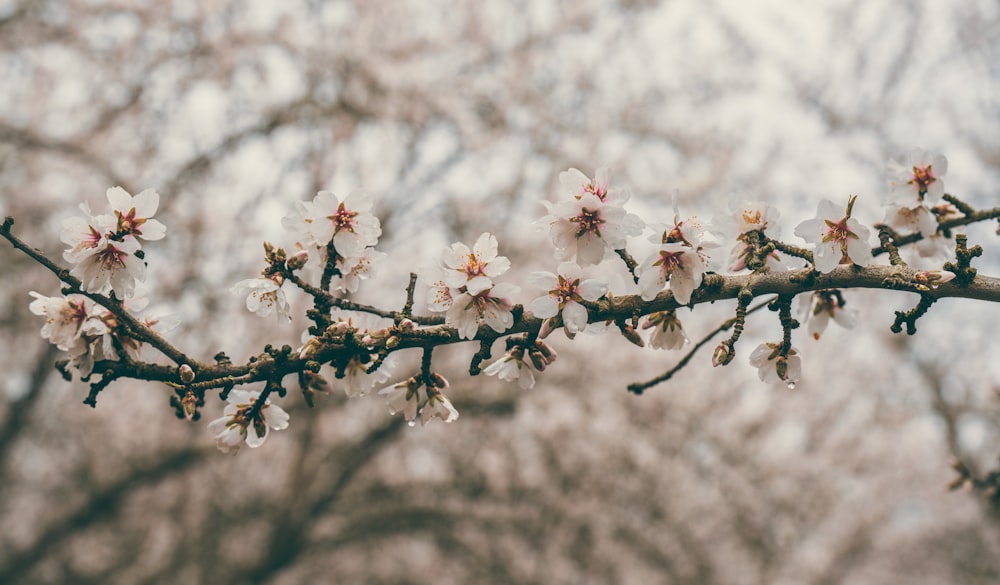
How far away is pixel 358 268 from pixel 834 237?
3.50ft

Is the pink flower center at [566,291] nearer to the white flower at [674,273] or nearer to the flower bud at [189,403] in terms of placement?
the white flower at [674,273]

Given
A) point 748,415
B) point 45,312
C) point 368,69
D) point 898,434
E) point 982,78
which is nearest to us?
point 45,312

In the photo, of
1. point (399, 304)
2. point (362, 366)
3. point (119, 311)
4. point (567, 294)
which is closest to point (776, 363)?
point (567, 294)

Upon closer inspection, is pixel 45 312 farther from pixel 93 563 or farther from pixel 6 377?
pixel 93 563

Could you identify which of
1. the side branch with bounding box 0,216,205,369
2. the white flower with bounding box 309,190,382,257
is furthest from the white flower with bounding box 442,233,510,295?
the side branch with bounding box 0,216,205,369

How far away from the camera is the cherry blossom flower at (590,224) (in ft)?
5.03

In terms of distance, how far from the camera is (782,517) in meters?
9.26

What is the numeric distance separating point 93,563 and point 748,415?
9.54 metres

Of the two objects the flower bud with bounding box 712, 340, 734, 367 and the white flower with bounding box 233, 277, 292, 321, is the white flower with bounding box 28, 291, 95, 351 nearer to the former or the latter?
the white flower with bounding box 233, 277, 292, 321

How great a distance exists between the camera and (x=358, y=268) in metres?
1.78

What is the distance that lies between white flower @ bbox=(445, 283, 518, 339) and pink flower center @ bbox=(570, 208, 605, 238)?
19 cm

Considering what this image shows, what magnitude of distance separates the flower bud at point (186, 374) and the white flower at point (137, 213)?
32 centimetres

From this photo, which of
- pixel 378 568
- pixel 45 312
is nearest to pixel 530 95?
pixel 378 568

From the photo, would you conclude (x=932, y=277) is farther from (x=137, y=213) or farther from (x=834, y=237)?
(x=137, y=213)
